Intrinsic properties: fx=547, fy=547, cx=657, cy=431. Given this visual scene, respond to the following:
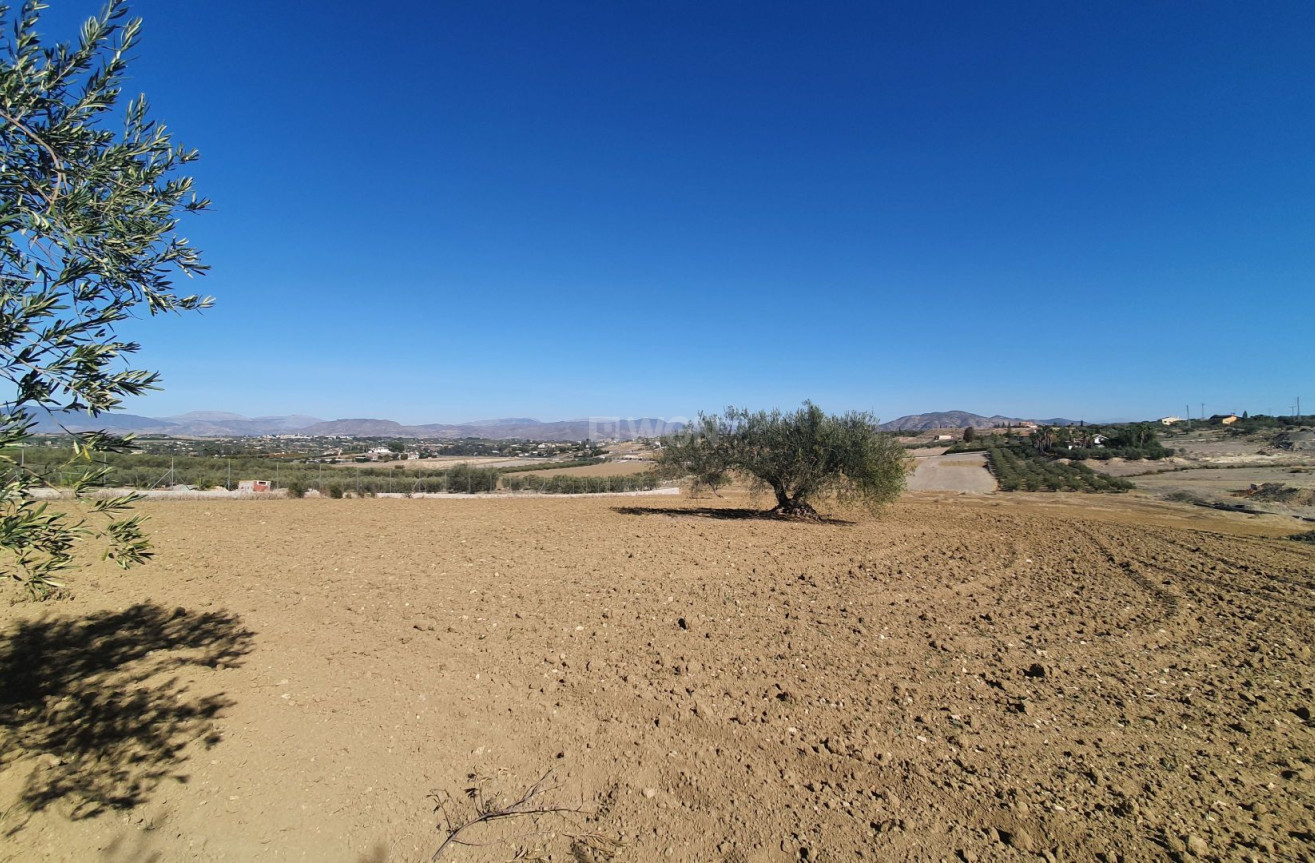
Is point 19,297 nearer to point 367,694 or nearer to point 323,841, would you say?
point 323,841

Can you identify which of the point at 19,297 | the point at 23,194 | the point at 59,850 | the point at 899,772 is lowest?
the point at 59,850

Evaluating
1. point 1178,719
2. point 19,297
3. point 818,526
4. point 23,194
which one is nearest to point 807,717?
point 1178,719

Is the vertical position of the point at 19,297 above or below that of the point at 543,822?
above

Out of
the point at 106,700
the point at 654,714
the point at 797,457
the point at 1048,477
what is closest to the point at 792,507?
the point at 797,457

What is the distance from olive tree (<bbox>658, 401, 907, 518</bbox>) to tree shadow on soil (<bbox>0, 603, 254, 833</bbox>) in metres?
17.6

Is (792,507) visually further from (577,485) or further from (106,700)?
(577,485)

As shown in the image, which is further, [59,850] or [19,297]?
[59,850]

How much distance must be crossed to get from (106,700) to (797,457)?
19114mm

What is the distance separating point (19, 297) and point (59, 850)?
4.08 meters

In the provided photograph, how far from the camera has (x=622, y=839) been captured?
4090mm

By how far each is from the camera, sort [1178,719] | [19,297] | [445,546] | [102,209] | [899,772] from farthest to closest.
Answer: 1. [445,546]
2. [1178,719]
3. [899,772]
4. [102,209]
5. [19,297]

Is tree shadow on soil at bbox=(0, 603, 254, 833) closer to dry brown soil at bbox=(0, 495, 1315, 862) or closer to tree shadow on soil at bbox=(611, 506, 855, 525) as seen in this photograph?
dry brown soil at bbox=(0, 495, 1315, 862)

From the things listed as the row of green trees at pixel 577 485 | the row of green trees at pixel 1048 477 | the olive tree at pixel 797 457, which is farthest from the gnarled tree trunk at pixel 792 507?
the row of green trees at pixel 1048 477

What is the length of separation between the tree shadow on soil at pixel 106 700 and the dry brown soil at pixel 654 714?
0.03 metres
